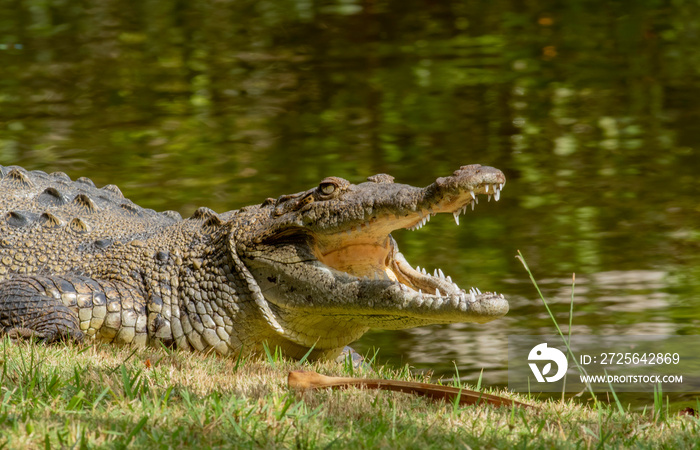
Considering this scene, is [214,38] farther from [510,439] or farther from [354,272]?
[510,439]

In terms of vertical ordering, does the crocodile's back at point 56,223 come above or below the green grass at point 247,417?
below

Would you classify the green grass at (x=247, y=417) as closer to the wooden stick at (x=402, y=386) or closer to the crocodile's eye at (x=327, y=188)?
the wooden stick at (x=402, y=386)

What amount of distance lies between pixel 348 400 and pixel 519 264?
420 cm

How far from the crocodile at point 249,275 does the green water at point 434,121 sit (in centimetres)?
144

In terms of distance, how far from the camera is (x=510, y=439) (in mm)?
2752

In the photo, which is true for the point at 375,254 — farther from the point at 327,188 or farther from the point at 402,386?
the point at 402,386

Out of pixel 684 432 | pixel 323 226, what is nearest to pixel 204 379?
pixel 323 226

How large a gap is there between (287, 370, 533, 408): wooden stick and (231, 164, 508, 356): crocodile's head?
2.01 feet

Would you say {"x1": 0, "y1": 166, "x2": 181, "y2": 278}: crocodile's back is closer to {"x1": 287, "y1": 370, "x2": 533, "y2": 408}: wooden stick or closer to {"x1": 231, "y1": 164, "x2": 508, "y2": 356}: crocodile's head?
{"x1": 231, "y1": 164, "x2": 508, "y2": 356}: crocodile's head

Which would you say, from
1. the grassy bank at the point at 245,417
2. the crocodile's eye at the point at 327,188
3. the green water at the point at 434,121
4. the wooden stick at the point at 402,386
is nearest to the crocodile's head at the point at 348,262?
the crocodile's eye at the point at 327,188

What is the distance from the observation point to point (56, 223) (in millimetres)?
4988

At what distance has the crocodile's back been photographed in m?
4.86

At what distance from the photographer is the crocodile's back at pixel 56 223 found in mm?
4861

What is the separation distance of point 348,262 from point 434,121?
6.15 m
